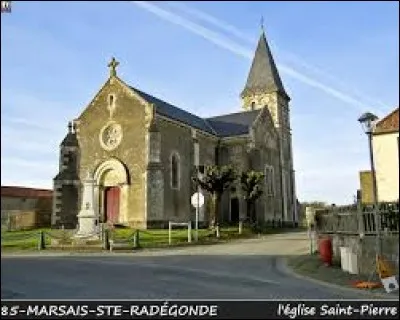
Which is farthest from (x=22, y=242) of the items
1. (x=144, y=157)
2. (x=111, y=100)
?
(x=111, y=100)

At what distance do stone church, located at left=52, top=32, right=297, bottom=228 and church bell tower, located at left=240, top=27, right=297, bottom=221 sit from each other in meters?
4.59

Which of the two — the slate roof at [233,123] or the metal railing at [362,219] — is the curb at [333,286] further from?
the slate roof at [233,123]

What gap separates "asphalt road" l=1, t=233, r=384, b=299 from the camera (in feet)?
34.3

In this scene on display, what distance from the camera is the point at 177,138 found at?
3884 cm

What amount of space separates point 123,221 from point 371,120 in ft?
79.6

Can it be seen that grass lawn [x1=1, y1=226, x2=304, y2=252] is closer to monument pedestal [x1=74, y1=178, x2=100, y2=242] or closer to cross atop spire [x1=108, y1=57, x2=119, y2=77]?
monument pedestal [x1=74, y1=178, x2=100, y2=242]

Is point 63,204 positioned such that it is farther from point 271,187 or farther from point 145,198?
point 271,187

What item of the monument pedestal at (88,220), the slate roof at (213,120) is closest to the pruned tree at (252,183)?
the slate roof at (213,120)

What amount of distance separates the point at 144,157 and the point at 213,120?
49.9ft

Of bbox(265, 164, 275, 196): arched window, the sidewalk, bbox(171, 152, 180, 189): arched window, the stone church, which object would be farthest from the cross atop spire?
the sidewalk

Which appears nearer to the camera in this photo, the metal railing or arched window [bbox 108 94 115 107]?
the metal railing

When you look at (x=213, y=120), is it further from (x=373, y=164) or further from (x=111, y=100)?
(x=373, y=164)

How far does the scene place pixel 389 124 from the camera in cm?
1891

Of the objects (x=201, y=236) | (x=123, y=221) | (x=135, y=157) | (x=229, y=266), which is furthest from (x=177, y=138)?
(x=229, y=266)
